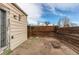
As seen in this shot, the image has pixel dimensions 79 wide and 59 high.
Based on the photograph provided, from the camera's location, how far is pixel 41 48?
290cm

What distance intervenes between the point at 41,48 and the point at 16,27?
73 cm

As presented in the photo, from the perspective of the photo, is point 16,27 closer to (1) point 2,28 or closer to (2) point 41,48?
(1) point 2,28

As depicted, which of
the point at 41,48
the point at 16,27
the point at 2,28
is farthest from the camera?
the point at 16,27

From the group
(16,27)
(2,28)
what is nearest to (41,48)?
(16,27)

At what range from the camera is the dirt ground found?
285 centimetres

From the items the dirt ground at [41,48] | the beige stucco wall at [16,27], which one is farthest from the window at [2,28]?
the dirt ground at [41,48]

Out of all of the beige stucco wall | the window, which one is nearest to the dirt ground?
the beige stucco wall

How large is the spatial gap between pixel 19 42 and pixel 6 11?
0.77 metres

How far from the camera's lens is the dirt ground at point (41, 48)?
9.35 ft

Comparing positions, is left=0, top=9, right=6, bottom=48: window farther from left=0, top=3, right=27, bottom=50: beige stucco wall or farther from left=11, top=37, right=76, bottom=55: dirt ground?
left=11, top=37, right=76, bottom=55: dirt ground

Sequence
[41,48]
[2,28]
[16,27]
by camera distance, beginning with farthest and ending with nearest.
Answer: [16,27] → [41,48] → [2,28]

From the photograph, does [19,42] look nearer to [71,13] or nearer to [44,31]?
[44,31]

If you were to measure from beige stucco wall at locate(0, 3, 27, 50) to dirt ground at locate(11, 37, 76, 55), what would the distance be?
17 centimetres

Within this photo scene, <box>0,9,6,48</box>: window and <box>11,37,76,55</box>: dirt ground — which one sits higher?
<box>0,9,6,48</box>: window
